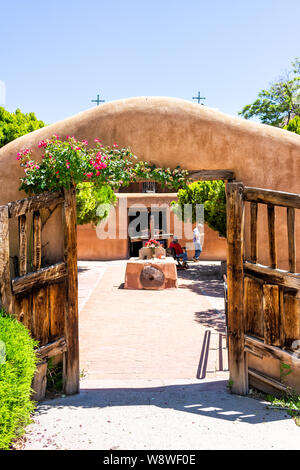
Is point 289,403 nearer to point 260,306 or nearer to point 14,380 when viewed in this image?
point 260,306

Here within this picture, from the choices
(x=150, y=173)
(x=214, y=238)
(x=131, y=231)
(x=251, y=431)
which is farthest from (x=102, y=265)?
(x=251, y=431)

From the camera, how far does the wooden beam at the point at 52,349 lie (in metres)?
4.71

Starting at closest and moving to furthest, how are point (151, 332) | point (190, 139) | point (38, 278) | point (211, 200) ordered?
point (38, 278) → point (190, 139) → point (151, 332) → point (211, 200)

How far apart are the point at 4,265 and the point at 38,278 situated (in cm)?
54

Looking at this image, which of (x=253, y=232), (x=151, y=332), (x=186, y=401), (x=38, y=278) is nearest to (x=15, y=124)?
(x=151, y=332)

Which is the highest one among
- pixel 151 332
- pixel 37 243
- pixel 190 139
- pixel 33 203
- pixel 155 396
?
pixel 190 139

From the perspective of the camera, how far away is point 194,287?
1327cm

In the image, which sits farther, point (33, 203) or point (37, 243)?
point (37, 243)

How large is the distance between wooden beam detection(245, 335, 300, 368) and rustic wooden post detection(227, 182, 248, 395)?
0.10 meters

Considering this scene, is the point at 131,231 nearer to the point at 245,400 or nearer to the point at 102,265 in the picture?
the point at 102,265

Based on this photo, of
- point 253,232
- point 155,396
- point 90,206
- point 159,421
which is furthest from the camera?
point 90,206

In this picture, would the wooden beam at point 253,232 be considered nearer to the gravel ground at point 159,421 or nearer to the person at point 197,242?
the gravel ground at point 159,421

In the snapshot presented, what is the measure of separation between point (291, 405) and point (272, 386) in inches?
16.0

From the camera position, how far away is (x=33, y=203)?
4.64 meters
